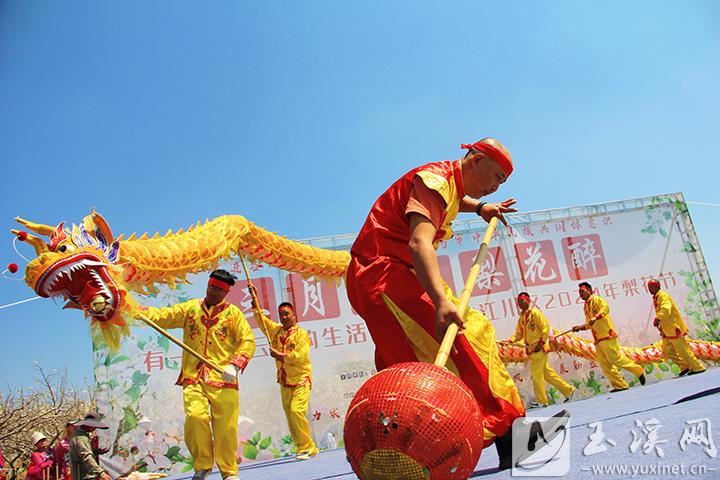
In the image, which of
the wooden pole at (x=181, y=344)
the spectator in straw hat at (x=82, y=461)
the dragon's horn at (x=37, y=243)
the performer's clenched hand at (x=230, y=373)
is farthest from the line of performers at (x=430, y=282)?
the spectator in straw hat at (x=82, y=461)

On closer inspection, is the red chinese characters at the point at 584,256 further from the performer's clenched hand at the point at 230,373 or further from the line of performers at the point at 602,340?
the performer's clenched hand at the point at 230,373

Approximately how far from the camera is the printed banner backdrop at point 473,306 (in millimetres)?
7082

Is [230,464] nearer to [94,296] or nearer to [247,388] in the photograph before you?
[94,296]

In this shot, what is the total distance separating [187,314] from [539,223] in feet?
21.7

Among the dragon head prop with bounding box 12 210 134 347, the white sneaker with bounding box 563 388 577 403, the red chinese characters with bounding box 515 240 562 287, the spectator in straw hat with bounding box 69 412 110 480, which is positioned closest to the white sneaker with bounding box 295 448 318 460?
the spectator in straw hat with bounding box 69 412 110 480

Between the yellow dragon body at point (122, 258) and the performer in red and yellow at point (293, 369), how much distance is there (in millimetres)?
1023

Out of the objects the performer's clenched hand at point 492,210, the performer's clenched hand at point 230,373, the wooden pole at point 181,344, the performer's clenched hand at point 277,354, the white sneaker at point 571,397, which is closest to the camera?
the performer's clenched hand at point 492,210

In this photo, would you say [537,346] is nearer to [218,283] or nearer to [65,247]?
[218,283]

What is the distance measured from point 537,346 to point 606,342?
1.14 meters

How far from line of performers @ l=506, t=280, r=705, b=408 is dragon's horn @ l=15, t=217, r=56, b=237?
662 centimetres

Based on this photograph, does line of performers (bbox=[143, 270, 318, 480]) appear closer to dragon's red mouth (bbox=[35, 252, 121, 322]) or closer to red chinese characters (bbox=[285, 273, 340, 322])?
dragon's red mouth (bbox=[35, 252, 121, 322])

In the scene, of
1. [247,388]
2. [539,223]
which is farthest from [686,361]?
[247,388]

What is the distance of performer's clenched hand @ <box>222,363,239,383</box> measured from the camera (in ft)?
13.5

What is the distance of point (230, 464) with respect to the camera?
4070mm
